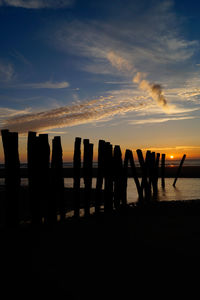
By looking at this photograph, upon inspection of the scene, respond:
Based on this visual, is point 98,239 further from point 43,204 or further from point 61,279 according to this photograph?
point 43,204

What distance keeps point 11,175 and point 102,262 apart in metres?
3.13

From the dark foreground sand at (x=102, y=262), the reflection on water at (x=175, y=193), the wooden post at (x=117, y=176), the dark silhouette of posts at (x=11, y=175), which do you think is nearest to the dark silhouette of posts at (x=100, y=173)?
the wooden post at (x=117, y=176)

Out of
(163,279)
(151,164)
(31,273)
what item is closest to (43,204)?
(31,273)

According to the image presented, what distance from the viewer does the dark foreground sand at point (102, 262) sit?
300 cm

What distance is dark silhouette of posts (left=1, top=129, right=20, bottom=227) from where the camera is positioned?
5973 mm

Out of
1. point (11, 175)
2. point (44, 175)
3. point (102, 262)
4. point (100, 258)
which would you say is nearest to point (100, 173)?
point (44, 175)

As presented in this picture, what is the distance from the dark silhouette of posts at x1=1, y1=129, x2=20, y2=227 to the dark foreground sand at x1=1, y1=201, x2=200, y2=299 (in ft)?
1.01

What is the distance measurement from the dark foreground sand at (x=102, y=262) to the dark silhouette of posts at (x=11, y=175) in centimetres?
31

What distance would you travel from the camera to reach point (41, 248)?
4531 millimetres

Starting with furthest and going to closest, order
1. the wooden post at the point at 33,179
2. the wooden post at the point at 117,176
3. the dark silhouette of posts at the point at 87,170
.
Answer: the wooden post at the point at 117,176
the dark silhouette of posts at the point at 87,170
the wooden post at the point at 33,179

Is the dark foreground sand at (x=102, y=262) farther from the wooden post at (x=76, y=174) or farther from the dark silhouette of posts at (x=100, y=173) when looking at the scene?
the dark silhouette of posts at (x=100, y=173)

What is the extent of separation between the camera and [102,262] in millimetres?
3742

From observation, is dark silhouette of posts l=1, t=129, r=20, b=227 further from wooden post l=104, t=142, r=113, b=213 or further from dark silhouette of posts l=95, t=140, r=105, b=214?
wooden post l=104, t=142, r=113, b=213

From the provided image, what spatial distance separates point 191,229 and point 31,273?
3.34 metres
